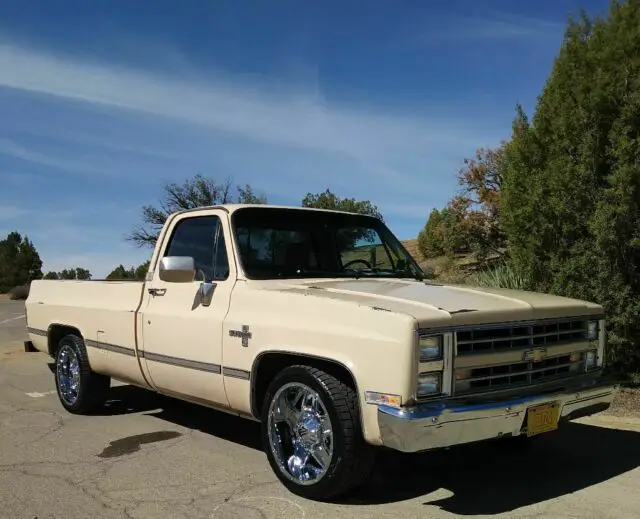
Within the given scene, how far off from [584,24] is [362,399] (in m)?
6.68

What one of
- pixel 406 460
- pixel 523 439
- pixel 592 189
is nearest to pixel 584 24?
pixel 592 189

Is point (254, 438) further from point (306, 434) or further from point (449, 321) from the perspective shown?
point (449, 321)

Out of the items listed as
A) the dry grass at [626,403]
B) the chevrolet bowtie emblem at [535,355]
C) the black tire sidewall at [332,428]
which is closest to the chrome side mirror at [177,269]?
the black tire sidewall at [332,428]

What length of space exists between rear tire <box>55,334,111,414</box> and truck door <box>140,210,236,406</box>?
131cm

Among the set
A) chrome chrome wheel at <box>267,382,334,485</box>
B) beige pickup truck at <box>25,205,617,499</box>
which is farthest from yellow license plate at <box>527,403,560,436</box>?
chrome chrome wheel at <box>267,382,334,485</box>

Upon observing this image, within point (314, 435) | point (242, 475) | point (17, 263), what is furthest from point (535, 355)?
point (17, 263)

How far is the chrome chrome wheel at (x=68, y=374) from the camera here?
7.01 metres

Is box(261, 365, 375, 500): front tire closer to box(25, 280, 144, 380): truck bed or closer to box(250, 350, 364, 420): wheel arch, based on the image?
box(250, 350, 364, 420): wheel arch

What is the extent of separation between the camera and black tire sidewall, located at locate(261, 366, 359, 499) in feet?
13.2

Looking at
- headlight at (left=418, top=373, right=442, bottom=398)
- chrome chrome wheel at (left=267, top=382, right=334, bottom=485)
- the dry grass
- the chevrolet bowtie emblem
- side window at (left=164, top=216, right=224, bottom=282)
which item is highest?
side window at (left=164, top=216, right=224, bottom=282)

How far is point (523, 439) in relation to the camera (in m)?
5.58

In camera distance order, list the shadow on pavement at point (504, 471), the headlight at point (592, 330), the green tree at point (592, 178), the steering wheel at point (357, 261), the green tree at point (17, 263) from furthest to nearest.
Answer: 1. the green tree at point (17, 263)
2. the green tree at point (592, 178)
3. the steering wheel at point (357, 261)
4. the headlight at point (592, 330)
5. the shadow on pavement at point (504, 471)

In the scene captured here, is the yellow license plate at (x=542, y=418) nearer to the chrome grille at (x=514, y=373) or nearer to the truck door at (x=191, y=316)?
the chrome grille at (x=514, y=373)

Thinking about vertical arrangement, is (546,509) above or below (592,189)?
below
